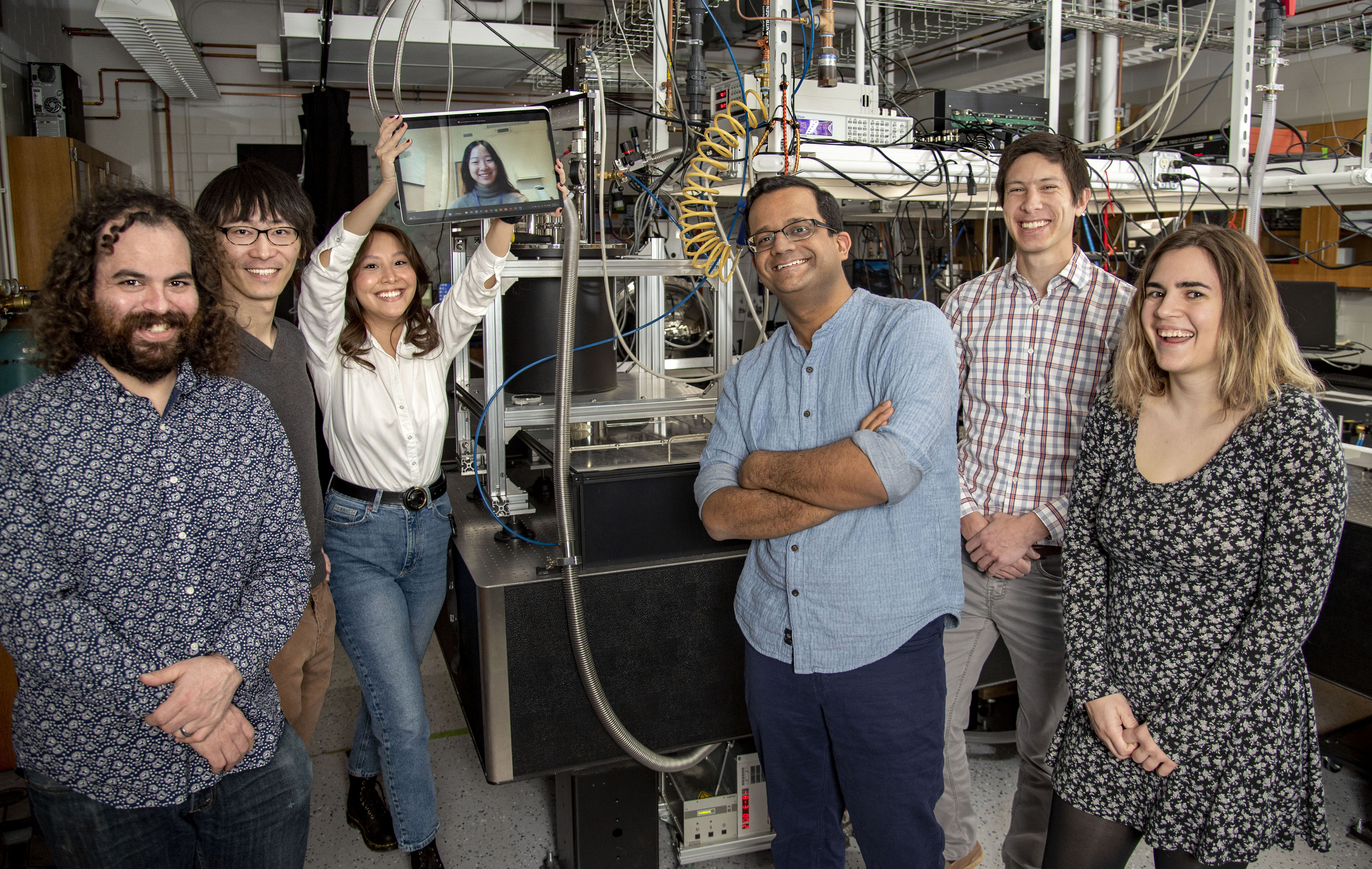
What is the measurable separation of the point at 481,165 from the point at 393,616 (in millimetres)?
906

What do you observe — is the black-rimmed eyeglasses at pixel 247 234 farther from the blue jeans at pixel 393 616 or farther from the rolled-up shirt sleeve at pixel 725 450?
the rolled-up shirt sleeve at pixel 725 450

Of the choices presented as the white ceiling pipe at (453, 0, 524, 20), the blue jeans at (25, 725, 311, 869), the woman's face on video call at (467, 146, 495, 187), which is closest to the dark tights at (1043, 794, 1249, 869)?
the blue jeans at (25, 725, 311, 869)

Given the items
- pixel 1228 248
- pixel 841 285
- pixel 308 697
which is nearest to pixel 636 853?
pixel 308 697

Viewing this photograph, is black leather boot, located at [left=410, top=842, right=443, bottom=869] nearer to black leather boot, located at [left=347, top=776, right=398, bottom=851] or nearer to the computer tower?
black leather boot, located at [left=347, top=776, right=398, bottom=851]

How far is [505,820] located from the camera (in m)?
2.26

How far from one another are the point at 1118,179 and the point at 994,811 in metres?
1.60

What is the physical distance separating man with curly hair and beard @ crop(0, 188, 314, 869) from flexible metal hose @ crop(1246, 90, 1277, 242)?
7.64ft

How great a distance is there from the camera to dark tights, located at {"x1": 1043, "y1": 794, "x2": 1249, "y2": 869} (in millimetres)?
1328

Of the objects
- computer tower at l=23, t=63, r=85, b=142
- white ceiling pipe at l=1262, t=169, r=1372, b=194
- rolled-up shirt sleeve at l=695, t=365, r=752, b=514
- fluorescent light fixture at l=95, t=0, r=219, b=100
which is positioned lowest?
rolled-up shirt sleeve at l=695, t=365, r=752, b=514

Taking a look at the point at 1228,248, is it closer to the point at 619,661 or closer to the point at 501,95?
the point at 619,661

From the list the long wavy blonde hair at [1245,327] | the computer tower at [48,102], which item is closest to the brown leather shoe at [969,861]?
the long wavy blonde hair at [1245,327]

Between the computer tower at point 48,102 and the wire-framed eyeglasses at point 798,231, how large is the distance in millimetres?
4081

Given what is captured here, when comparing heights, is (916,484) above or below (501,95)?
below

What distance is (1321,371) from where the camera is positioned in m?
2.79
